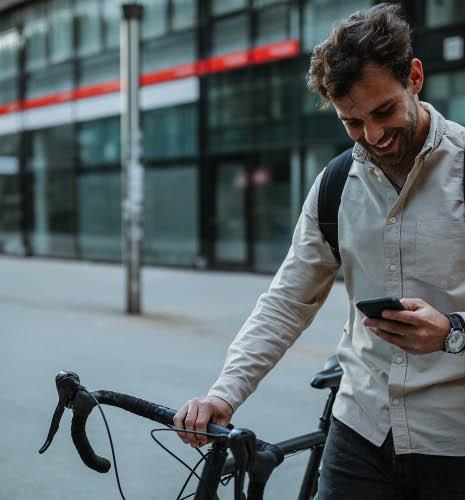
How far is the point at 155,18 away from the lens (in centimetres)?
1891

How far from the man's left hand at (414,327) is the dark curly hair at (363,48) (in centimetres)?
49

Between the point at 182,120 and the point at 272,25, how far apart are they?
3.15 metres

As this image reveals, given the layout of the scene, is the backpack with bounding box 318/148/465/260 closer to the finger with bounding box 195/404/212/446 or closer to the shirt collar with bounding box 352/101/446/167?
the shirt collar with bounding box 352/101/446/167

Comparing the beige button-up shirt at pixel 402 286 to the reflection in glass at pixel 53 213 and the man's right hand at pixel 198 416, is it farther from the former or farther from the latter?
the reflection in glass at pixel 53 213

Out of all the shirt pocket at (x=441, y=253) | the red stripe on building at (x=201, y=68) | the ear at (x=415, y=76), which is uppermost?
the red stripe on building at (x=201, y=68)

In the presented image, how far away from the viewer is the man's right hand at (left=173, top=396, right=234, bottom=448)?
1.82 meters

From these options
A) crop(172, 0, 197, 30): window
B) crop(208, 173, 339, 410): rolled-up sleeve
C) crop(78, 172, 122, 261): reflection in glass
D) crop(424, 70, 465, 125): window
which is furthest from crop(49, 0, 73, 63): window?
crop(208, 173, 339, 410): rolled-up sleeve

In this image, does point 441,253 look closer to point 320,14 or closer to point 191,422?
point 191,422

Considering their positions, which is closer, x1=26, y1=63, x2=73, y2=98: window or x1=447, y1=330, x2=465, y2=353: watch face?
x1=447, y1=330, x2=465, y2=353: watch face

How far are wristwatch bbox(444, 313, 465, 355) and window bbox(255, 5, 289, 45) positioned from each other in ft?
48.7

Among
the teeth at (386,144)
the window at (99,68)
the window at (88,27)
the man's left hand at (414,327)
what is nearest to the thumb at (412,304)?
the man's left hand at (414,327)

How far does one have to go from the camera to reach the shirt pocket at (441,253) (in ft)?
6.07

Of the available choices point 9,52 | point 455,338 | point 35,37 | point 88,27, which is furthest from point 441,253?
point 9,52

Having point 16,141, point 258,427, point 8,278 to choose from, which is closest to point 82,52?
point 16,141
